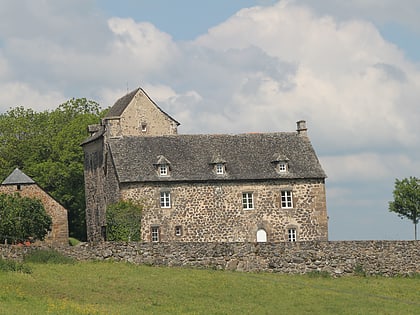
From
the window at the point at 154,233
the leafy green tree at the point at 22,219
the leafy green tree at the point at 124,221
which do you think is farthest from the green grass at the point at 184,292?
the leafy green tree at the point at 22,219

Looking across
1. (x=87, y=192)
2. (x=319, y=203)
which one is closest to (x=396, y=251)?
(x=319, y=203)

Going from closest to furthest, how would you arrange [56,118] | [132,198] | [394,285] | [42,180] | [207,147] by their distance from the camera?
[394,285], [132,198], [207,147], [42,180], [56,118]

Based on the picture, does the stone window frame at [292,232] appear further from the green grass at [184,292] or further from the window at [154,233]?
the green grass at [184,292]

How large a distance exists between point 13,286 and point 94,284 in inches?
152

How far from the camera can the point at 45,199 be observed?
72500mm

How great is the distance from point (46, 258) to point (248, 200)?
74.6 ft

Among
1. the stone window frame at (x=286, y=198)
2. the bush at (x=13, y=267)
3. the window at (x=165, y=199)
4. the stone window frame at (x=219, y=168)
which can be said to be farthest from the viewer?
the stone window frame at (x=286, y=198)

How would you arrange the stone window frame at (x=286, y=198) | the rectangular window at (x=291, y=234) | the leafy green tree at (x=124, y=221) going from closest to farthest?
the leafy green tree at (x=124, y=221) < the rectangular window at (x=291, y=234) < the stone window frame at (x=286, y=198)

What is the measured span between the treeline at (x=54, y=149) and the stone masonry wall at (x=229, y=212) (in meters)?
20.9

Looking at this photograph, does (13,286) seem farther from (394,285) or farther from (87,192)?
(87,192)

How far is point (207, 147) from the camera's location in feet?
212

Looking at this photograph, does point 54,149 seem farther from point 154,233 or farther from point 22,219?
point 154,233

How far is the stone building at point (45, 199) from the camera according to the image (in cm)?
7181

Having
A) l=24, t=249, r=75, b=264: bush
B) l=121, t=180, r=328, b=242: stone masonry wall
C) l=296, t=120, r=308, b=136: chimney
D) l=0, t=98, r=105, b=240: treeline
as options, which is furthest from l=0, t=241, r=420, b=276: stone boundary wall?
l=0, t=98, r=105, b=240: treeline
